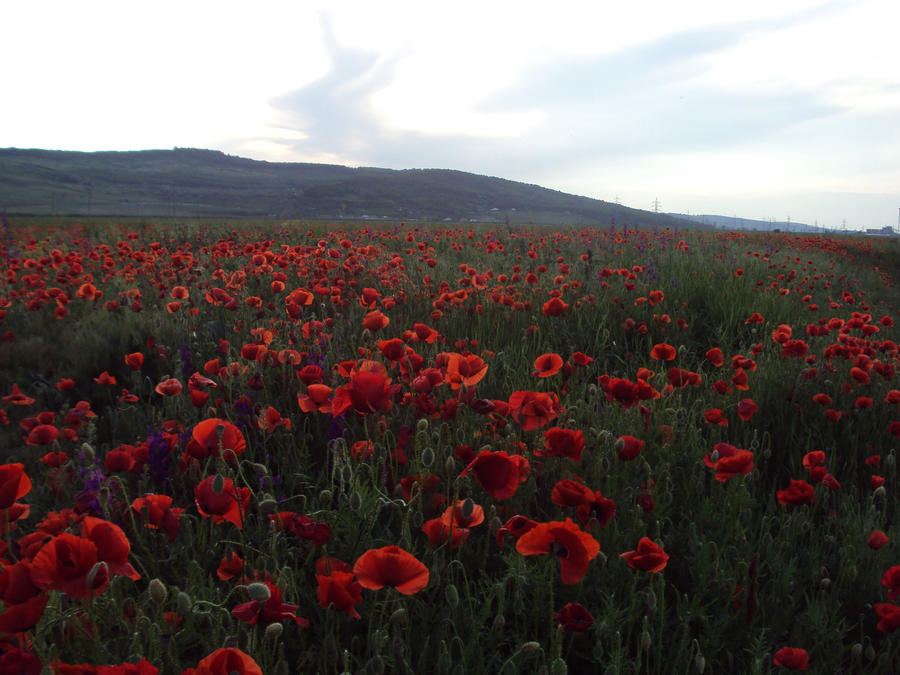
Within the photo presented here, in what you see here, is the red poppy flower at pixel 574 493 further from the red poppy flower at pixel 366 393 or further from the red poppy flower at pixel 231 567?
the red poppy flower at pixel 231 567

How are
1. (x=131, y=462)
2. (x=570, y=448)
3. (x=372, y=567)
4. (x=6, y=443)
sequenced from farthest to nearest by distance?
(x=6, y=443) → (x=131, y=462) → (x=570, y=448) → (x=372, y=567)

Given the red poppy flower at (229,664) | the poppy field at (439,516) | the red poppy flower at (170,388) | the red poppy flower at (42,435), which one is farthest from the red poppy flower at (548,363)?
the red poppy flower at (42,435)

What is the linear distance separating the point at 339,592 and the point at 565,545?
47 cm

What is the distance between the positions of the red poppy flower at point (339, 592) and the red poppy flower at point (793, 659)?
892 millimetres

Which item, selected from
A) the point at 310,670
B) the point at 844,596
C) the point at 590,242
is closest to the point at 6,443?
the point at 310,670

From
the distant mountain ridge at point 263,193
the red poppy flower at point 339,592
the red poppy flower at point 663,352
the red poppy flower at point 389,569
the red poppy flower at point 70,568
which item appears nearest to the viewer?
the red poppy flower at point 70,568

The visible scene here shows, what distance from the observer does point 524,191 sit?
127 metres

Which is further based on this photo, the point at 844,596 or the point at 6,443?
the point at 6,443

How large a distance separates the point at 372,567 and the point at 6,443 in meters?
2.77

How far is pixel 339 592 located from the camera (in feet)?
3.67

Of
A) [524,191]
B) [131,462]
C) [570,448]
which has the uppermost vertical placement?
[524,191]

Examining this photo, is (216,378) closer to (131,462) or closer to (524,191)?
(131,462)

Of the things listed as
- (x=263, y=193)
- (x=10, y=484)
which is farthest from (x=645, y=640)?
A: (x=263, y=193)

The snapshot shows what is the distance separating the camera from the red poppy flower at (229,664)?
0.78 metres
